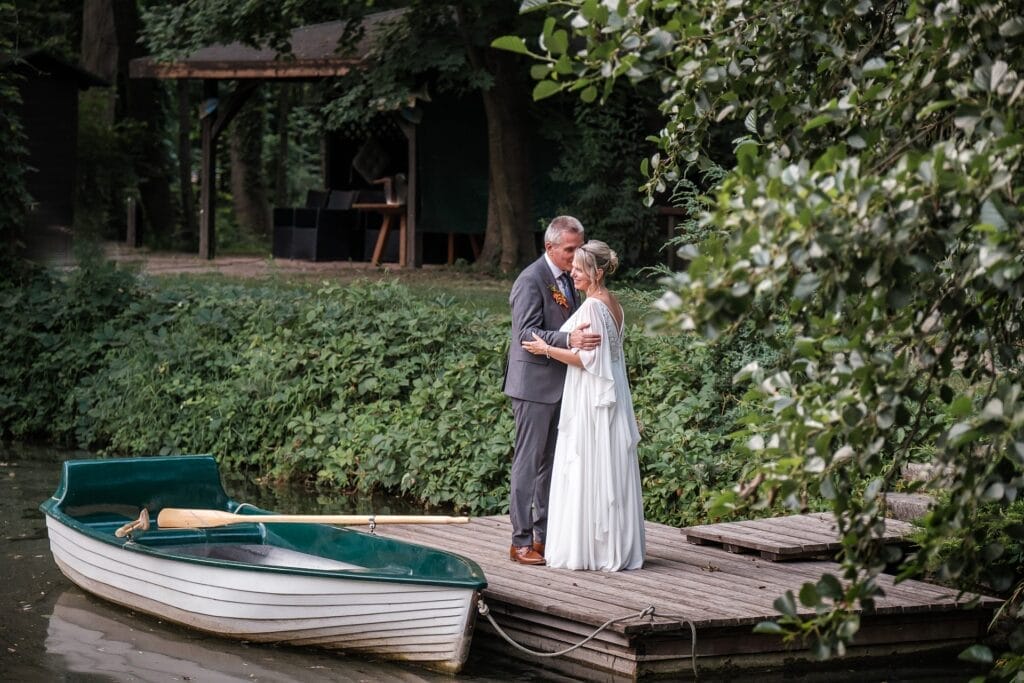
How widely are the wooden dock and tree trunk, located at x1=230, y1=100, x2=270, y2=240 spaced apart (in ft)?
98.3

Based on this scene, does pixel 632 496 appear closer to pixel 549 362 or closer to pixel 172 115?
pixel 549 362

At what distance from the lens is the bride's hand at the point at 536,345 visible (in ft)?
28.8

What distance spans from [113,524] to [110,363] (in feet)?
24.4

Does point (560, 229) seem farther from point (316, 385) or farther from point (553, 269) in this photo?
point (316, 385)

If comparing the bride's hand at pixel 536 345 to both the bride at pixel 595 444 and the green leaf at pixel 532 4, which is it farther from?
the green leaf at pixel 532 4

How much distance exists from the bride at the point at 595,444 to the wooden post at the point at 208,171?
17561 mm

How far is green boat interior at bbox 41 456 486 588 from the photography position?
335 inches

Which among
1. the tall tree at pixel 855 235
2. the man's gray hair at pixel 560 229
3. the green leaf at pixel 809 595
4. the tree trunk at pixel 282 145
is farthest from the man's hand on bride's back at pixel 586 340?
the tree trunk at pixel 282 145

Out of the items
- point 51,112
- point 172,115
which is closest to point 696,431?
point 51,112

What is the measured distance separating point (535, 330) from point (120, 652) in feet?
10.3

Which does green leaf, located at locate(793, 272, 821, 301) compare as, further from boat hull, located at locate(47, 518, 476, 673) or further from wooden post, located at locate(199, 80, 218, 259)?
wooden post, located at locate(199, 80, 218, 259)

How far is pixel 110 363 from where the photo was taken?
17.3 m

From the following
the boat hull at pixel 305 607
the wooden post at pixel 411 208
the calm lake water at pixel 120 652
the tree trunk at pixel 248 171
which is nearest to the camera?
the boat hull at pixel 305 607

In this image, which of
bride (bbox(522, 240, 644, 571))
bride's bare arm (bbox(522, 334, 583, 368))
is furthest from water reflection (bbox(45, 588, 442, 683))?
bride's bare arm (bbox(522, 334, 583, 368))
